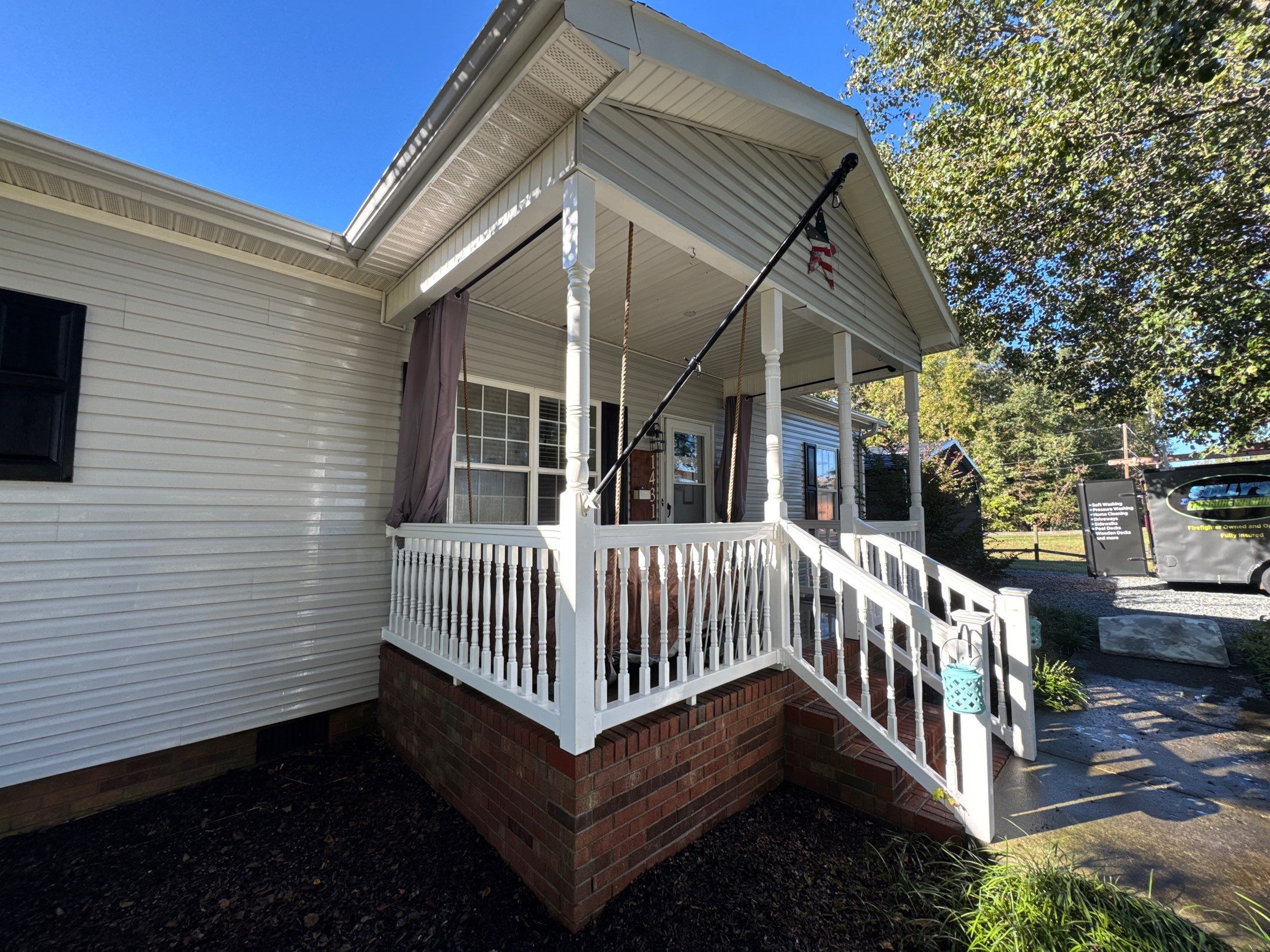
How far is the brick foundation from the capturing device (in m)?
2.73

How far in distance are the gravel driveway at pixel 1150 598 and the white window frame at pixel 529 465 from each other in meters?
7.23

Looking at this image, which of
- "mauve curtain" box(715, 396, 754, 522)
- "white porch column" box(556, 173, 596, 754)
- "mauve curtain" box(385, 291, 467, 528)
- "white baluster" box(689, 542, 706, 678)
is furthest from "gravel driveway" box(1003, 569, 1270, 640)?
"mauve curtain" box(385, 291, 467, 528)

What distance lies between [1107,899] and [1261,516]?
1029cm

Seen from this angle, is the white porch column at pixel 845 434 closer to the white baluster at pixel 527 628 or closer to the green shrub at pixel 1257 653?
the white baluster at pixel 527 628

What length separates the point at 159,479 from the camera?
312 centimetres

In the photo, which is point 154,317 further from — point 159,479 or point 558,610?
point 558,610

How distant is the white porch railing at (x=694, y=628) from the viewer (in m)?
Result: 2.37

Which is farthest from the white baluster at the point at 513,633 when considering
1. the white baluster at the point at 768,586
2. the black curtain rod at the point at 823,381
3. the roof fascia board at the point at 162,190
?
the black curtain rod at the point at 823,381

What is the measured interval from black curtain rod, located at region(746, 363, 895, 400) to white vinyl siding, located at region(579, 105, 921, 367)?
938 mm

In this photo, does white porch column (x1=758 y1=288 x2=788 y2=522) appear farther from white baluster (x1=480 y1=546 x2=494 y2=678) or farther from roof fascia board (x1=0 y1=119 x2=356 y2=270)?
roof fascia board (x1=0 y1=119 x2=356 y2=270)

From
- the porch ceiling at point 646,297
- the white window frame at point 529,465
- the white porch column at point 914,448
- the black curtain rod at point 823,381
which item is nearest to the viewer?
the porch ceiling at point 646,297

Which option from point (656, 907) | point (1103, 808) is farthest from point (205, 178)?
point (1103, 808)

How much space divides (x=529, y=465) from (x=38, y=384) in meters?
3.09

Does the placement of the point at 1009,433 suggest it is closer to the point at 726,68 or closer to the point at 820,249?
the point at 820,249
